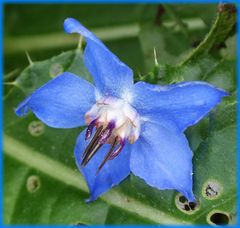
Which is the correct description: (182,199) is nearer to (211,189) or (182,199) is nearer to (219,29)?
(211,189)

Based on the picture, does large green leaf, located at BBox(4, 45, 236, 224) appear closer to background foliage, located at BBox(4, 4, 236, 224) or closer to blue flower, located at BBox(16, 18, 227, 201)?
background foliage, located at BBox(4, 4, 236, 224)

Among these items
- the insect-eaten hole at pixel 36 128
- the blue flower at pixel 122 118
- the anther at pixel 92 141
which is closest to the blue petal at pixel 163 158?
the blue flower at pixel 122 118

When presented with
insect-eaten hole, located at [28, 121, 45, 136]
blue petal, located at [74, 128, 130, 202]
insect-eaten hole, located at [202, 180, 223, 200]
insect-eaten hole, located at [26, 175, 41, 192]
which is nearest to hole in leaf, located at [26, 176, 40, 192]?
insect-eaten hole, located at [26, 175, 41, 192]

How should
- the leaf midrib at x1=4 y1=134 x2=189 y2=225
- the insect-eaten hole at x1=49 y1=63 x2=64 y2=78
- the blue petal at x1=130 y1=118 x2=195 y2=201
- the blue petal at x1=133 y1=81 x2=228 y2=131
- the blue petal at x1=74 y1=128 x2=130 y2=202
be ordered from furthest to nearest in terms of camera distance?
the insect-eaten hole at x1=49 y1=63 x2=64 y2=78 → the leaf midrib at x1=4 y1=134 x2=189 y2=225 → the blue petal at x1=74 y1=128 x2=130 y2=202 → the blue petal at x1=130 y1=118 x2=195 y2=201 → the blue petal at x1=133 y1=81 x2=228 y2=131

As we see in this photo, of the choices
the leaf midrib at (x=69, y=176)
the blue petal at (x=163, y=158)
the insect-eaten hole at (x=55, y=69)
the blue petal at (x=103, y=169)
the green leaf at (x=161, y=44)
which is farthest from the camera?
the green leaf at (x=161, y=44)

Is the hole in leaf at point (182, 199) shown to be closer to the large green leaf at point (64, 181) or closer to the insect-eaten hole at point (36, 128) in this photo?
the large green leaf at point (64, 181)

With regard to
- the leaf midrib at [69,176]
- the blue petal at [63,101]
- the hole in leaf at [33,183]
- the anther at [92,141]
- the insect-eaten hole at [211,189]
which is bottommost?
the hole in leaf at [33,183]
